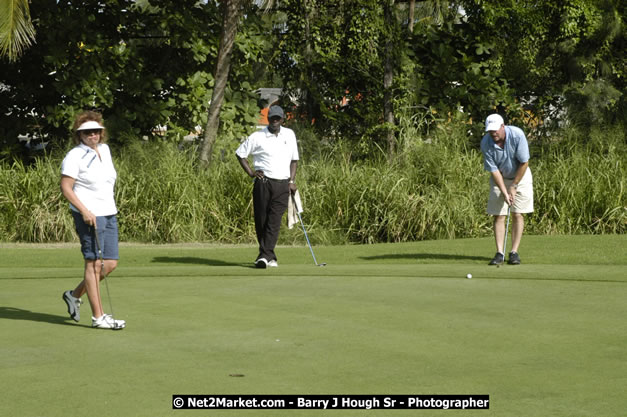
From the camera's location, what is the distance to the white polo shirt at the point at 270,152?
10805 mm

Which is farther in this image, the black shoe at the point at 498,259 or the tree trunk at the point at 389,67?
the tree trunk at the point at 389,67

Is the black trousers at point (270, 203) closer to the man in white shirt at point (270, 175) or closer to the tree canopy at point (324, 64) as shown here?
the man in white shirt at point (270, 175)

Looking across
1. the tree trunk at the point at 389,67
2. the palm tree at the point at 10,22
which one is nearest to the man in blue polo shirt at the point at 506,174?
the palm tree at the point at 10,22

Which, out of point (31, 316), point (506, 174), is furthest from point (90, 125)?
point (506, 174)

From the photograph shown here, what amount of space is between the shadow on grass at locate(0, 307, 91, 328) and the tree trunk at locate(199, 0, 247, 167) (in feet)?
37.0

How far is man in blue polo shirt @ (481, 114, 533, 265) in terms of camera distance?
10.4 m

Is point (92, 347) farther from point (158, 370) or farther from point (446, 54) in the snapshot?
point (446, 54)

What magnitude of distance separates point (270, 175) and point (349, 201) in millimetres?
4958

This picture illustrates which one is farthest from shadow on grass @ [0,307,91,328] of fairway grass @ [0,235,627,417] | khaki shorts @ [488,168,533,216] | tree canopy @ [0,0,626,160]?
tree canopy @ [0,0,626,160]

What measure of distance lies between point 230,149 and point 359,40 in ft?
13.6

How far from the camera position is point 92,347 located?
19.7ft

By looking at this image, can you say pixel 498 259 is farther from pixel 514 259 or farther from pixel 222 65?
pixel 222 65

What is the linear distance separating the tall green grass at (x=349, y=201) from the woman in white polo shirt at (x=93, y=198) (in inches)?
332

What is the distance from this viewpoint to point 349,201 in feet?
51.4
